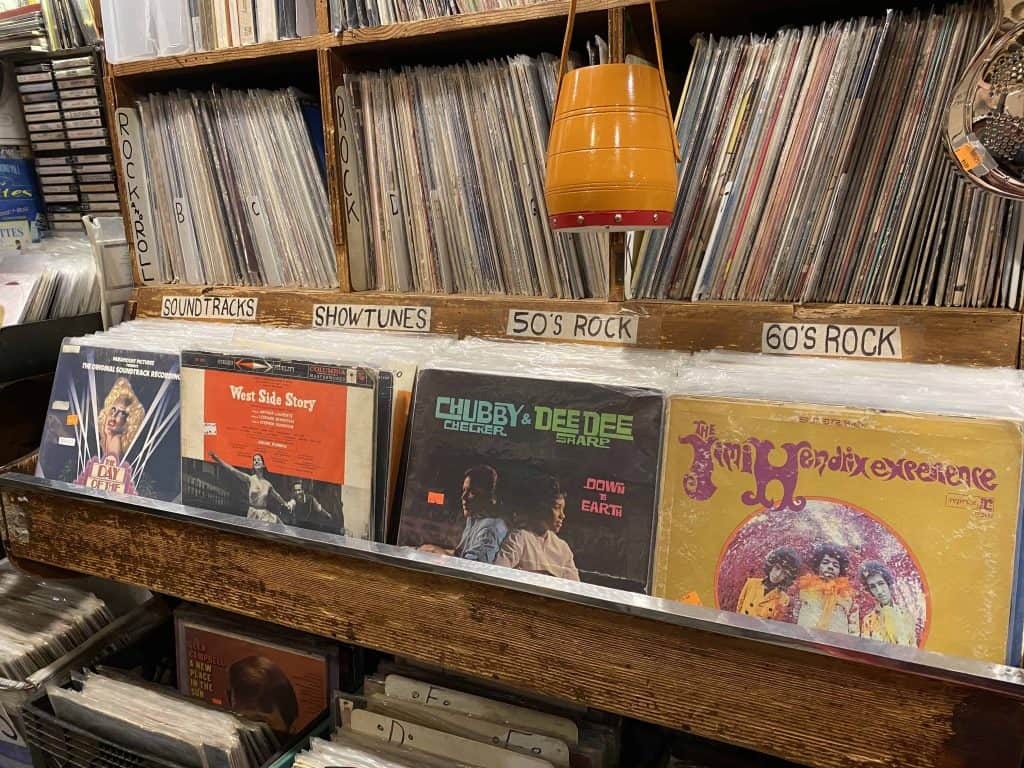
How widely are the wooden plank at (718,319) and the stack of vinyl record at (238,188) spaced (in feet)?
0.27

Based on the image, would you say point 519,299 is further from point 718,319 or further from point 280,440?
point 280,440

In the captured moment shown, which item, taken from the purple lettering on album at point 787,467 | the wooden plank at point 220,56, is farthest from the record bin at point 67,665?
the purple lettering on album at point 787,467

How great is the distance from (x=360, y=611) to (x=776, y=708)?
55cm

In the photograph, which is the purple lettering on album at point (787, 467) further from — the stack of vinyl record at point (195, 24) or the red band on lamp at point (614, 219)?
the stack of vinyl record at point (195, 24)

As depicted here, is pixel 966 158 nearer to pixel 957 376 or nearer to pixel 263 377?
pixel 957 376

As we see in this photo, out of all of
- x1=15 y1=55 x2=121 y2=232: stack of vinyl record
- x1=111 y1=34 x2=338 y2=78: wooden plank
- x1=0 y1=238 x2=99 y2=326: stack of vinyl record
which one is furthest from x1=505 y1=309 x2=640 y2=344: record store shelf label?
x1=15 y1=55 x2=121 y2=232: stack of vinyl record

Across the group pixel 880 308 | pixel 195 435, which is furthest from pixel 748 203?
pixel 195 435

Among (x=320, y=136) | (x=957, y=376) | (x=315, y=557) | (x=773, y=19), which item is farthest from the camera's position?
(x=320, y=136)

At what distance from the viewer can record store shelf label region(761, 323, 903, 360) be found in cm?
100

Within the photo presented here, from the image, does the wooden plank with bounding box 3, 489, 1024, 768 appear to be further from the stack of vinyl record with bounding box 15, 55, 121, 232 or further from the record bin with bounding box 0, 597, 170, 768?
the stack of vinyl record with bounding box 15, 55, 121, 232

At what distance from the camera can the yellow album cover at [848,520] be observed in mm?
793

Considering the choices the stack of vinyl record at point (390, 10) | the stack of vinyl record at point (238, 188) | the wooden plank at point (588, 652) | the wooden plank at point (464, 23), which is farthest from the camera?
the stack of vinyl record at point (238, 188)

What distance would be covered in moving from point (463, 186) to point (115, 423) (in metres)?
0.80

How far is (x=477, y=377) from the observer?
3.50 feet
